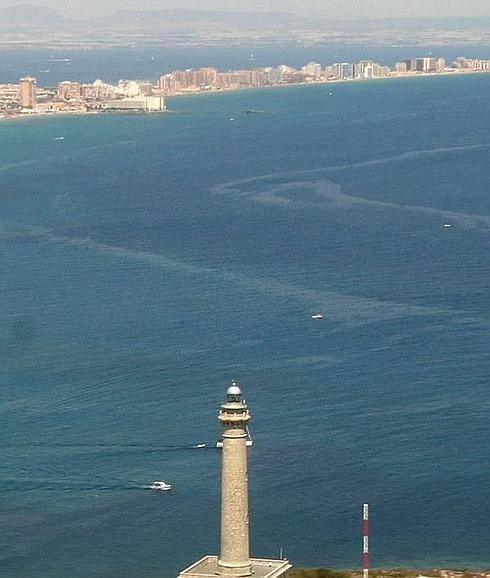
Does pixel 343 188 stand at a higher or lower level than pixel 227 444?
lower

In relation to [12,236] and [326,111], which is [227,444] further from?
[326,111]

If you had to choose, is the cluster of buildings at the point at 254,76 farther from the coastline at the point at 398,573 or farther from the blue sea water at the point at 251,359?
the coastline at the point at 398,573

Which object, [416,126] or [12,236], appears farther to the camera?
[416,126]

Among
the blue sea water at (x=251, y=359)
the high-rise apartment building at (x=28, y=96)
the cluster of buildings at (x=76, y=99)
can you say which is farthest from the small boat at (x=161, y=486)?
the high-rise apartment building at (x=28, y=96)

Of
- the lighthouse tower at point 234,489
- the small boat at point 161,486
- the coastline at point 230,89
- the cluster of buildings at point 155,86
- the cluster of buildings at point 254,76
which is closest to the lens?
the lighthouse tower at point 234,489

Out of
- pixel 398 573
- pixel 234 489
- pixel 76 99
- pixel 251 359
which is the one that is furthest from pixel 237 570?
pixel 76 99

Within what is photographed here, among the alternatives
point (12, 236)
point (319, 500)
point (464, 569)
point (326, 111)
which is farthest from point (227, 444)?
point (326, 111)

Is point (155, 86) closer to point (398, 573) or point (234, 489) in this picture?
point (398, 573)
